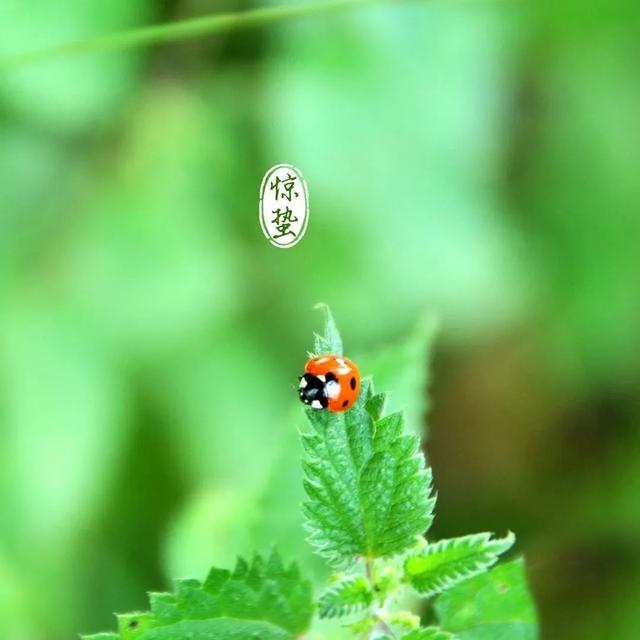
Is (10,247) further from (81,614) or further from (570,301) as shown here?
(570,301)

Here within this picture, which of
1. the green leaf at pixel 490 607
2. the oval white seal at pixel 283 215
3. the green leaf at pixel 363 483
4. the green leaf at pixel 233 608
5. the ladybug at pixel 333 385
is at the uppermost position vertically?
the oval white seal at pixel 283 215

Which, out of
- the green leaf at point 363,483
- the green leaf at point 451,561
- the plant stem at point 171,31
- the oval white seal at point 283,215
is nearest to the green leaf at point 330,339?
the green leaf at point 363,483

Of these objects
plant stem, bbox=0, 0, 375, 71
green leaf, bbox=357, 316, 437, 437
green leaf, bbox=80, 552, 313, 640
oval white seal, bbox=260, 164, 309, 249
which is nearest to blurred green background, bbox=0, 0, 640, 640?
plant stem, bbox=0, 0, 375, 71

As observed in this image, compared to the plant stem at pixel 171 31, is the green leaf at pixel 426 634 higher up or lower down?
lower down

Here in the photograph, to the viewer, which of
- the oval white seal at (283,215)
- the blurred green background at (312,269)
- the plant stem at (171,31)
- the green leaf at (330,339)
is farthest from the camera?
the blurred green background at (312,269)

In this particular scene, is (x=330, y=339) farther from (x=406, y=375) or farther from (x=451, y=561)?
(x=406, y=375)

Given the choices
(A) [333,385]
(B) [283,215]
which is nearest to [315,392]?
(A) [333,385]

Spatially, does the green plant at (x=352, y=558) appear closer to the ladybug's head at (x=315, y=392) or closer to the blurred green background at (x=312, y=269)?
the ladybug's head at (x=315, y=392)
